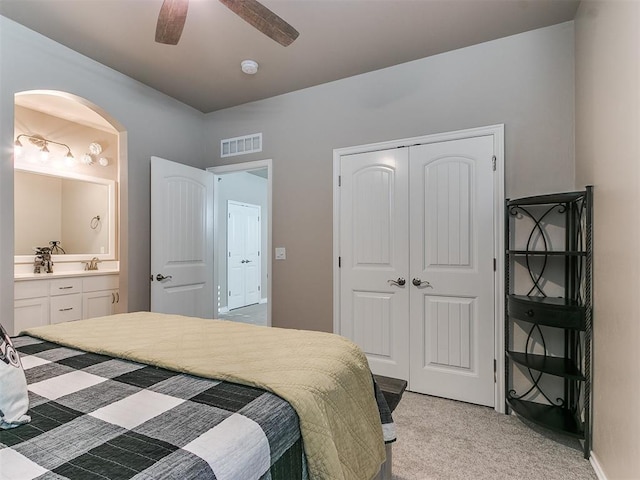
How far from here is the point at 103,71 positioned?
286 cm

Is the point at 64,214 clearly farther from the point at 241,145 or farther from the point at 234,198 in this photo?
the point at 234,198

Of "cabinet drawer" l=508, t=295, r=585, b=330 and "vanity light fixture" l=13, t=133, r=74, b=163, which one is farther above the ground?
"vanity light fixture" l=13, t=133, r=74, b=163

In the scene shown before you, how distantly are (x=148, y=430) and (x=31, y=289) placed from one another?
3.07m

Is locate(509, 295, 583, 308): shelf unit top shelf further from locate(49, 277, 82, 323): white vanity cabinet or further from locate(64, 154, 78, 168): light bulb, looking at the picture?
locate(64, 154, 78, 168): light bulb

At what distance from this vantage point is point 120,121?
299 centimetres

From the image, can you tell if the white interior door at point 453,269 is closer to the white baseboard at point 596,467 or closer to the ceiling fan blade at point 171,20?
the white baseboard at point 596,467

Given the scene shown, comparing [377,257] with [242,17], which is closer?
[242,17]

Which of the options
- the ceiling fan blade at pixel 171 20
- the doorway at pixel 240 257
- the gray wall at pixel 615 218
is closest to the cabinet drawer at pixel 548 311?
the gray wall at pixel 615 218

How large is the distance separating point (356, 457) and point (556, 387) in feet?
6.64

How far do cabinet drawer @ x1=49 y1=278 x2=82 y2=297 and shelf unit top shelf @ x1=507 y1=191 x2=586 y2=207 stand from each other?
388cm

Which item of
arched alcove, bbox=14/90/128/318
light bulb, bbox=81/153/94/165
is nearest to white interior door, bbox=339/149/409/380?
arched alcove, bbox=14/90/128/318

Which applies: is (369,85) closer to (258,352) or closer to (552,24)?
(552,24)

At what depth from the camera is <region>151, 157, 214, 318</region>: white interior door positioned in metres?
3.12

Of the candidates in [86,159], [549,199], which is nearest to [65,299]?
[86,159]
